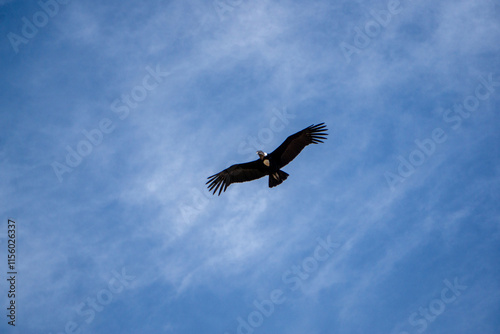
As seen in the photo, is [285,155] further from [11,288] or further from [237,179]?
[11,288]

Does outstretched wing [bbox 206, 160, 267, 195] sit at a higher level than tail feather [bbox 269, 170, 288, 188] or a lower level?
higher

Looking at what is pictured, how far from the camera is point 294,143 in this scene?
24.8m

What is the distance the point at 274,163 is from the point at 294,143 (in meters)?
1.42

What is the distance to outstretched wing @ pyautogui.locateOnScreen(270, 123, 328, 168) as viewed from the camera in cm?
2450

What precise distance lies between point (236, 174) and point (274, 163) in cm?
215

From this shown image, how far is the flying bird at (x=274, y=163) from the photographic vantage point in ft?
80.4

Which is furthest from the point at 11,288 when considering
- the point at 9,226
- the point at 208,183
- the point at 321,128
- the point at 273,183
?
the point at 321,128

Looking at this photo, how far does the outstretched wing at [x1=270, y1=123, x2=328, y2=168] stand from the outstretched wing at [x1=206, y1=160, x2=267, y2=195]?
1.02m

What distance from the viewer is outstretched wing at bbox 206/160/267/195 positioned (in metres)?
25.1

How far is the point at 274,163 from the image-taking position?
2469cm

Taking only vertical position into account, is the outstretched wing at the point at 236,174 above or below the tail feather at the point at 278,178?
above

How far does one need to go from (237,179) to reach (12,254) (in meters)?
12.1

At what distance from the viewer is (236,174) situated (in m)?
25.5

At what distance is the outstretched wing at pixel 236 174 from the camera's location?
25089 millimetres
